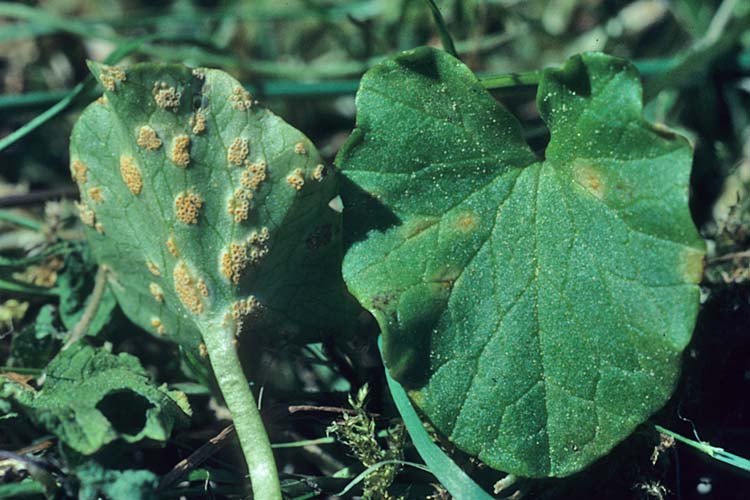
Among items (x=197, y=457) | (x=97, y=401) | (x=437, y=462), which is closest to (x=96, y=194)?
(x=97, y=401)

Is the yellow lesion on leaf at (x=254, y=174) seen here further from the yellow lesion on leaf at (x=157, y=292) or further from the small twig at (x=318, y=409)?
the small twig at (x=318, y=409)

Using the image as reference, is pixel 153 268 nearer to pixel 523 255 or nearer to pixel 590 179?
pixel 523 255

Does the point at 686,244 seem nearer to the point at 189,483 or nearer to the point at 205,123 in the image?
the point at 205,123

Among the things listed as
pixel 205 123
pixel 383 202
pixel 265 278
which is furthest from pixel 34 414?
pixel 383 202

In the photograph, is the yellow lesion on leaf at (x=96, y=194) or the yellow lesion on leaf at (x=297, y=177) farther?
the yellow lesion on leaf at (x=96, y=194)

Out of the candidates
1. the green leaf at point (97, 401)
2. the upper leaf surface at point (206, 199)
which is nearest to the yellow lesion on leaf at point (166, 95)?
the upper leaf surface at point (206, 199)

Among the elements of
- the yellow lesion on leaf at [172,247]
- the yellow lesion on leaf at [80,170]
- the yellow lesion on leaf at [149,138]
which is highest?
the yellow lesion on leaf at [149,138]

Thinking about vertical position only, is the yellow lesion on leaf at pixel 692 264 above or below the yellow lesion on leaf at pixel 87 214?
below
